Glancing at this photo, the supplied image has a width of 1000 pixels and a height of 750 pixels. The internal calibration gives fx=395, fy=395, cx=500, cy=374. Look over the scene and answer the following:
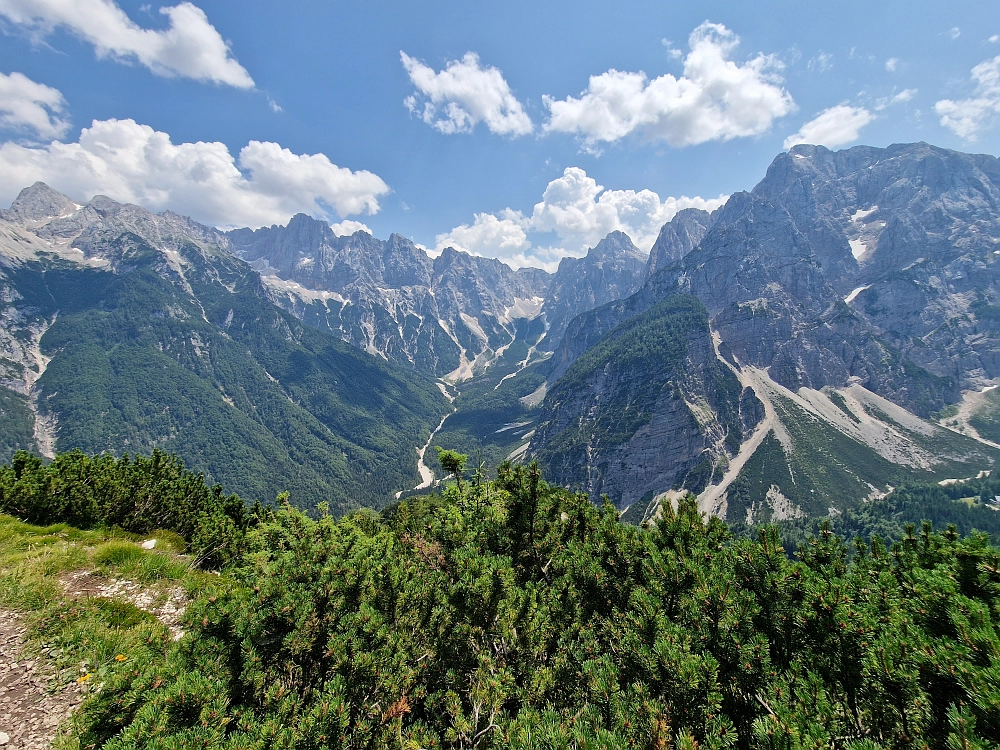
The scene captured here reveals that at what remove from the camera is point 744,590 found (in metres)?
6.85

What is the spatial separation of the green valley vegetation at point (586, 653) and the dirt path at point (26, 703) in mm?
762

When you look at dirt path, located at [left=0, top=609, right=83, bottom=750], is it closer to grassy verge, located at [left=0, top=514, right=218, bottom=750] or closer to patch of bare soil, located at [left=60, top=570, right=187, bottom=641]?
grassy verge, located at [left=0, top=514, right=218, bottom=750]

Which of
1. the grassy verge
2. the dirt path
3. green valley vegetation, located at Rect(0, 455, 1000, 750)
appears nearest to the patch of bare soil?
the grassy verge

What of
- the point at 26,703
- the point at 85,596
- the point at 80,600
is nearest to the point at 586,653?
the point at 26,703

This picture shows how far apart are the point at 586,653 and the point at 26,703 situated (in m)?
10.7

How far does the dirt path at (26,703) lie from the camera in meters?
7.00

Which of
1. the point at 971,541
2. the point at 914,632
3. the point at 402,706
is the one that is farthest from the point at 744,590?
the point at 402,706

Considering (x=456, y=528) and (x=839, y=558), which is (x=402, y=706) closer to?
(x=456, y=528)

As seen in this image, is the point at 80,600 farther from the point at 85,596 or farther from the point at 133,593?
the point at 133,593

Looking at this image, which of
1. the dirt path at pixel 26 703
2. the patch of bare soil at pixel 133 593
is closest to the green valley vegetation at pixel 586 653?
the dirt path at pixel 26 703

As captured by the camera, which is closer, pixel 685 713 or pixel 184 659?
pixel 685 713

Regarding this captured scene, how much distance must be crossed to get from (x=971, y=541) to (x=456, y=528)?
11.2m

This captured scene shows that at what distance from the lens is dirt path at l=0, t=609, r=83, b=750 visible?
700 cm

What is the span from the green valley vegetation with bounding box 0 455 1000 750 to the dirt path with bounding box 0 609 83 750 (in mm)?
762
